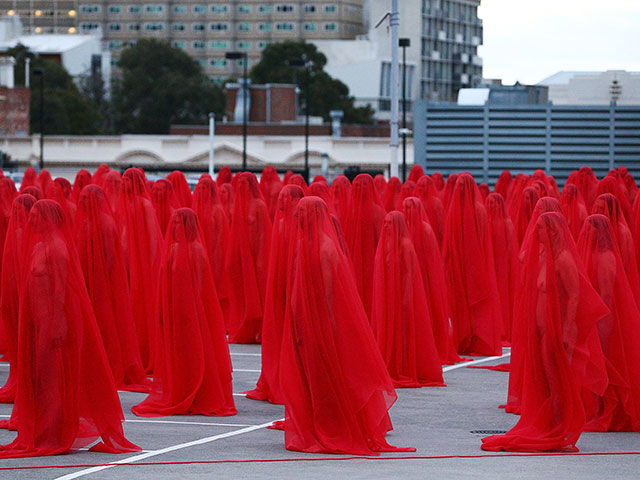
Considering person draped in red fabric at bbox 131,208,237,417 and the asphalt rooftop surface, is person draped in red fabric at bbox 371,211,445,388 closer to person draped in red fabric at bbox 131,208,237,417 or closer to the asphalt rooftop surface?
the asphalt rooftop surface

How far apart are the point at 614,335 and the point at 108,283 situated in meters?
4.86

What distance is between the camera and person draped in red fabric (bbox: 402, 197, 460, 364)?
48.5ft

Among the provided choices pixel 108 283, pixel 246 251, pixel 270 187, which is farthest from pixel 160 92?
pixel 108 283

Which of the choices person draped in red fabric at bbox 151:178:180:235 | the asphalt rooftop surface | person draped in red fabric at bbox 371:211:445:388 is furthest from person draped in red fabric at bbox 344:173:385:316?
the asphalt rooftop surface

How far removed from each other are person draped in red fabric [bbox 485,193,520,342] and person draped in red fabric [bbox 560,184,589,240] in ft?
3.91

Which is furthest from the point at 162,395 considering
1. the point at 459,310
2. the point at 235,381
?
the point at 459,310

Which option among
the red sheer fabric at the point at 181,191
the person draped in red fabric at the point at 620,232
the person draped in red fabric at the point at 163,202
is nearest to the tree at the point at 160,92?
the red sheer fabric at the point at 181,191

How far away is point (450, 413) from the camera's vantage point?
465 inches

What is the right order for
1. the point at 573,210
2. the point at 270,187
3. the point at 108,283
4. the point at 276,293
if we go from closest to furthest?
the point at 276,293 < the point at 108,283 < the point at 573,210 < the point at 270,187

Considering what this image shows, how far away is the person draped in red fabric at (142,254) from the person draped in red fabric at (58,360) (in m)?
4.13

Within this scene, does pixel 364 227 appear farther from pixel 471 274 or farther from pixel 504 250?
pixel 504 250

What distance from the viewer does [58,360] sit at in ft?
32.2

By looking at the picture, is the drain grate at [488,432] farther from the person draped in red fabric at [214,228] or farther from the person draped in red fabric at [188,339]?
the person draped in red fabric at [214,228]

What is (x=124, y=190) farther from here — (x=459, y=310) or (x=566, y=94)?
(x=566, y=94)
